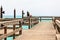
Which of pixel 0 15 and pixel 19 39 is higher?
pixel 0 15

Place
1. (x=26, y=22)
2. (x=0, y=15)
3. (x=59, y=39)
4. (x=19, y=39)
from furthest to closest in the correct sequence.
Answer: (x=0, y=15)
(x=26, y=22)
(x=19, y=39)
(x=59, y=39)

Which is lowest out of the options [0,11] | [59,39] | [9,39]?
[9,39]

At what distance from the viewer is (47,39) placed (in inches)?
294

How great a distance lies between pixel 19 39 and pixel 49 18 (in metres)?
16.3

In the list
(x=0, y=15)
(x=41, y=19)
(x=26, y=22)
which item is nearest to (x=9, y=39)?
(x=26, y=22)

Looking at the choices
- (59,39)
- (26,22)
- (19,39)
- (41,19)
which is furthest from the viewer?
(41,19)

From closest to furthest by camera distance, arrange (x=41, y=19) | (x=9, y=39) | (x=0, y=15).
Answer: (x=9, y=39) < (x=0, y=15) < (x=41, y=19)

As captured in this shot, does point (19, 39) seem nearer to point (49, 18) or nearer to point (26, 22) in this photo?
point (26, 22)

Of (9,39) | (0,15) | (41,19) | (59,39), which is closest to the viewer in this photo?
(59,39)

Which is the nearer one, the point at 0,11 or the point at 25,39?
the point at 25,39

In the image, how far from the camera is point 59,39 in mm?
3520

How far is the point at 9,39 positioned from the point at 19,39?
10.3ft

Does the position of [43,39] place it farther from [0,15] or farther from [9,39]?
[0,15]

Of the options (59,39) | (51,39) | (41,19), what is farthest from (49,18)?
(59,39)
